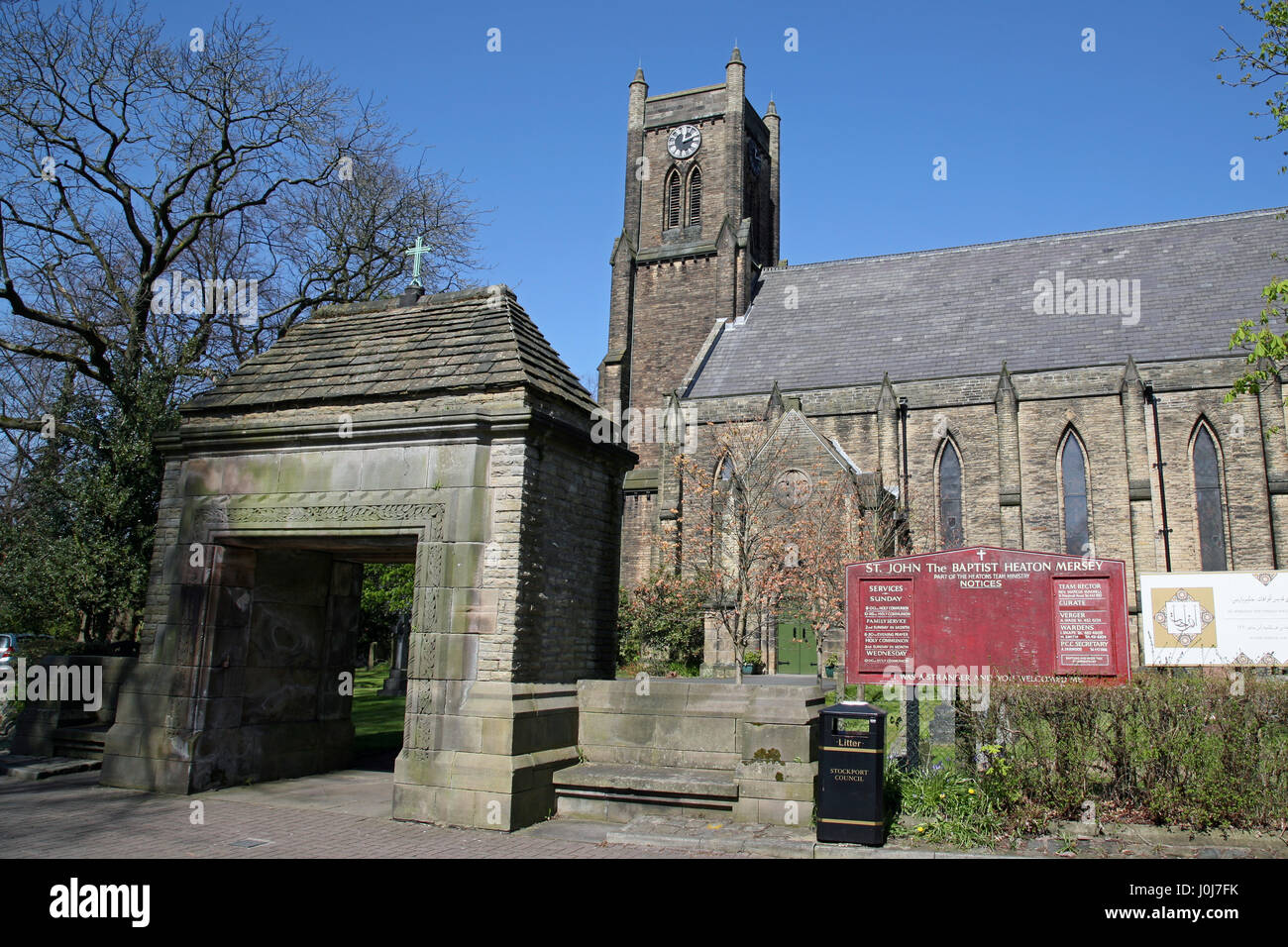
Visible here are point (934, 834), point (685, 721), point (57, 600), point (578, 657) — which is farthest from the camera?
point (57, 600)

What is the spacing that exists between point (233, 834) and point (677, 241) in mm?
36061

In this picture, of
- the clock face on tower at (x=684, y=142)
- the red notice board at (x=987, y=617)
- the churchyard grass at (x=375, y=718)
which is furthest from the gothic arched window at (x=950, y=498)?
the red notice board at (x=987, y=617)

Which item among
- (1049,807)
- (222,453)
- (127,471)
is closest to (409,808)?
(222,453)

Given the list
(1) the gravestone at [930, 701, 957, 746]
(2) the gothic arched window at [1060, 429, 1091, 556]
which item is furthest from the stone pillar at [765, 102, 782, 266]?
(1) the gravestone at [930, 701, 957, 746]

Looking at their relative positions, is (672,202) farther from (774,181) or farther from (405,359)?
(405,359)

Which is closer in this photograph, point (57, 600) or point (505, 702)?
point (505, 702)

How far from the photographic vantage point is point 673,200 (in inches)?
1640

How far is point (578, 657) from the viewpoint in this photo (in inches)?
432

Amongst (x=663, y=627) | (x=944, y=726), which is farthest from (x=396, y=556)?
(x=663, y=627)

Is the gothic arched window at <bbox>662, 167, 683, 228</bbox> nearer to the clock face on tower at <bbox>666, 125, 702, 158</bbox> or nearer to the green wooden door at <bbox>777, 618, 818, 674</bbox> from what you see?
the clock face on tower at <bbox>666, 125, 702, 158</bbox>

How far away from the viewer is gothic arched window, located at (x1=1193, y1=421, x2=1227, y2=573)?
27.6 m

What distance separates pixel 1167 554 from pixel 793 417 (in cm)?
1268

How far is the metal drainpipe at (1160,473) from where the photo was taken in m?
28.0
